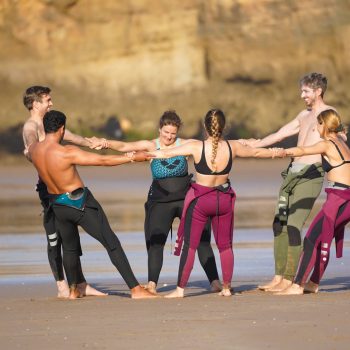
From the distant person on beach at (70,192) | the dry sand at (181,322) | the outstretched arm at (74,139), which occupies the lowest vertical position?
the dry sand at (181,322)

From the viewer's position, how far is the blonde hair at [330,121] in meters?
11.7

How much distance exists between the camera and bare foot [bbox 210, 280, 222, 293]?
39.9 ft

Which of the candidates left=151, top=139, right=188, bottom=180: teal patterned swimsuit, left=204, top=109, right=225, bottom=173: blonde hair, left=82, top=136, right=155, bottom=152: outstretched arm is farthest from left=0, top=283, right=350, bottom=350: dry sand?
left=82, top=136, right=155, bottom=152: outstretched arm

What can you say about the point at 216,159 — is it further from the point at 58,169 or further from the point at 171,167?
the point at 58,169

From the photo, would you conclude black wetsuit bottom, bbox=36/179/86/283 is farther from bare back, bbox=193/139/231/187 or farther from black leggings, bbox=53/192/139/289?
bare back, bbox=193/139/231/187

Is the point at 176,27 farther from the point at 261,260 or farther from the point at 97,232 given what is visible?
the point at 97,232

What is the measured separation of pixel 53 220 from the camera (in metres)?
11.9

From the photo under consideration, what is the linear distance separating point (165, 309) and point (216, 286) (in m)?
1.51

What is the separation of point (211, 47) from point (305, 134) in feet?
92.3

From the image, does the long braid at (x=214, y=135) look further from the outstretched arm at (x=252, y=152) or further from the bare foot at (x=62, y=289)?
the bare foot at (x=62, y=289)

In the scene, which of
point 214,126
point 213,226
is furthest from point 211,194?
point 214,126

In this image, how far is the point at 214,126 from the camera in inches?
454

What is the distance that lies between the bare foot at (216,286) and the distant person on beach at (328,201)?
67 cm

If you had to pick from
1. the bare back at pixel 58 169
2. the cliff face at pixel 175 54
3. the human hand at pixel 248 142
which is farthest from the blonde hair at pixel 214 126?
the cliff face at pixel 175 54
